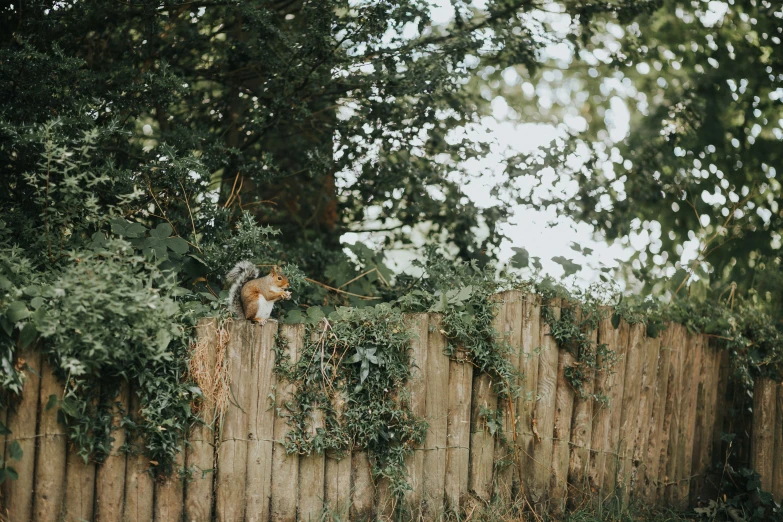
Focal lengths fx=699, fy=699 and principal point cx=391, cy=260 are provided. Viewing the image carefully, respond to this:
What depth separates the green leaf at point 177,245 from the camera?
438cm

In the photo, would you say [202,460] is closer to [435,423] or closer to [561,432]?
[435,423]

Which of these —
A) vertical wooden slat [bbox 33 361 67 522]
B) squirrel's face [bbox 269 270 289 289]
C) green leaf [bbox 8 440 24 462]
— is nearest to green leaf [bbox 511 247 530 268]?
squirrel's face [bbox 269 270 289 289]

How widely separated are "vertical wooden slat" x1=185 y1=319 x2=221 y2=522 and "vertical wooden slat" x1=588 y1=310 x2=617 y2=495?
2624 millimetres

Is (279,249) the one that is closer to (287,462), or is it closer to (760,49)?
(287,462)

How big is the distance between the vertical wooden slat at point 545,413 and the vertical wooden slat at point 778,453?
2.08 meters

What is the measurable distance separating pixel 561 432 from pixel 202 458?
2.39 metres

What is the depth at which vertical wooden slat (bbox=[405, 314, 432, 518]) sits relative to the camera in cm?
417

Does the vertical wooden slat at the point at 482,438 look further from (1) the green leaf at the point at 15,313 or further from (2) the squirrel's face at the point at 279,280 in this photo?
(1) the green leaf at the point at 15,313

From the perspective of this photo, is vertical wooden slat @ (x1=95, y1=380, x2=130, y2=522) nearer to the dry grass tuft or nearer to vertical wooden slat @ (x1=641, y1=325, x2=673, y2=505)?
the dry grass tuft

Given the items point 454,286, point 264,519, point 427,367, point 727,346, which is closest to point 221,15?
point 454,286

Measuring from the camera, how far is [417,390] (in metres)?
4.23

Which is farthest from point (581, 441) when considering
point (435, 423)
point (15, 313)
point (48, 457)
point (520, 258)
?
point (15, 313)

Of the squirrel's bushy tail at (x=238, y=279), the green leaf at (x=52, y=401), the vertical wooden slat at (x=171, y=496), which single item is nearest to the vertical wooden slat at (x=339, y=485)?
the vertical wooden slat at (x=171, y=496)

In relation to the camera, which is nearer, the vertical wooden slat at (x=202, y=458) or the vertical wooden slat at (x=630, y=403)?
the vertical wooden slat at (x=202, y=458)
